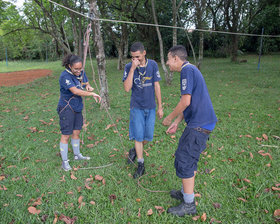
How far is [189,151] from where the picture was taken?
2.37m

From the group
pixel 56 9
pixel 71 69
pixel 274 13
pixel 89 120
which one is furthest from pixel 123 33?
pixel 274 13

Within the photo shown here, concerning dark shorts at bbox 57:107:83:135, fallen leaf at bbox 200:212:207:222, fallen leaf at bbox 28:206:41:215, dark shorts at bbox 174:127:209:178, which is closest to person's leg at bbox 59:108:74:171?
dark shorts at bbox 57:107:83:135

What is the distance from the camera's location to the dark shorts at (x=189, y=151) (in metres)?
2.35

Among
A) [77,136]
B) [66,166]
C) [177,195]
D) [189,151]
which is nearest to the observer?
[189,151]

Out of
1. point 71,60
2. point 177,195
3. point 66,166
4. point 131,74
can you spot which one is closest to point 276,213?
point 177,195

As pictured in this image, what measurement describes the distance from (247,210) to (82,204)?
7.00 ft

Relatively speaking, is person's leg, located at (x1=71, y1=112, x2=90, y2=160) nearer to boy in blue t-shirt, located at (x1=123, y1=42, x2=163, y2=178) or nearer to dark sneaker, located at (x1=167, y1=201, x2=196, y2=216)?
boy in blue t-shirt, located at (x1=123, y1=42, x2=163, y2=178)

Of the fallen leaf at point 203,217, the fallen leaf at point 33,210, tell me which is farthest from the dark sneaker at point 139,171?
the fallen leaf at point 33,210

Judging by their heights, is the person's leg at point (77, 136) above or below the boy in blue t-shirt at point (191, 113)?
below

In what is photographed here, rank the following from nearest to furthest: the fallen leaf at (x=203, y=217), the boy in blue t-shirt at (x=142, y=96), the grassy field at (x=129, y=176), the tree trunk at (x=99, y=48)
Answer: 1. the fallen leaf at (x=203, y=217)
2. the grassy field at (x=129, y=176)
3. the boy in blue t-shirt at (x=142, y=96)
4. the tree trunk at (x=99, y=48)

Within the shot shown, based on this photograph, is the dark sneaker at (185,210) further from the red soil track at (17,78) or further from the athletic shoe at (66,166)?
the red soil track at (17,78)

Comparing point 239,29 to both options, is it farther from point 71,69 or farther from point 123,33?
point 71,69

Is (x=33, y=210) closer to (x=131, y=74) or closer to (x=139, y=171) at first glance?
(x=139, y=171)

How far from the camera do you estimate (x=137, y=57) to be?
302 centimetres
